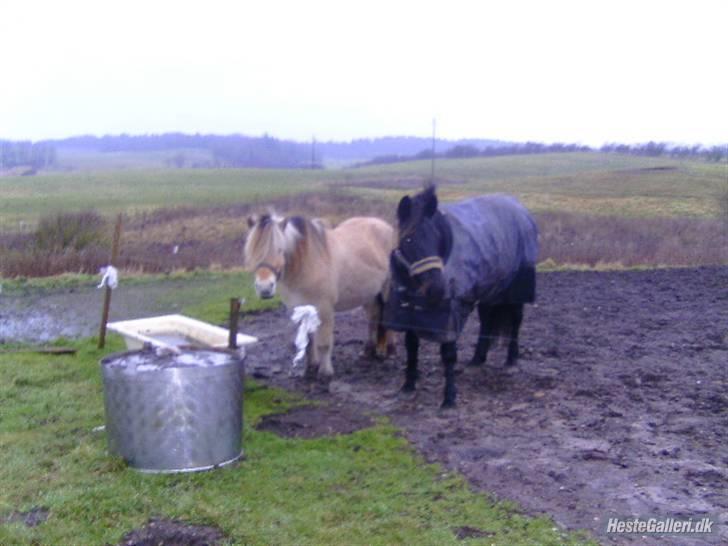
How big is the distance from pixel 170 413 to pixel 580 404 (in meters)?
3.30

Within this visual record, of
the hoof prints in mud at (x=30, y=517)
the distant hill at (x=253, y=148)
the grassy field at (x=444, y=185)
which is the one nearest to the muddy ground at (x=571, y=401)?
the hoof prints in mud at (x=30, y=517)

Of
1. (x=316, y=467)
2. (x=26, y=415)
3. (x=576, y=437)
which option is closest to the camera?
(x=316, y=467)

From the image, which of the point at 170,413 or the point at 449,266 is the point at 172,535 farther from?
the point at 449,266

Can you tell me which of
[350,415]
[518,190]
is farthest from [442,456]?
[518,190]

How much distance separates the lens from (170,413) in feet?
15.4

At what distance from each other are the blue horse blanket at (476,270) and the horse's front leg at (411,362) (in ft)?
0.79

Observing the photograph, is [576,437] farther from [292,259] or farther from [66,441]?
[66,441]

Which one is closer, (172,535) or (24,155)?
(172,535)

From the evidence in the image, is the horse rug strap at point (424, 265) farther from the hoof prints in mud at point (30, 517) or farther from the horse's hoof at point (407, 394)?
the hoof prints in mud at point (30, 517)

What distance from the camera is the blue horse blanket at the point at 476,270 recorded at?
6137 millimetres

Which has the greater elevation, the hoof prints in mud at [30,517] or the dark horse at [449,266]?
the dark horse at [449,266]

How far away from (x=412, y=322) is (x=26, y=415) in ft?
10.2

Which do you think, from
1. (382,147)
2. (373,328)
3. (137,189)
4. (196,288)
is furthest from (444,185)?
(373,328)

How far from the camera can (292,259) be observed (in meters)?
6.71
